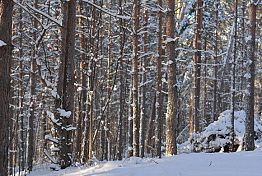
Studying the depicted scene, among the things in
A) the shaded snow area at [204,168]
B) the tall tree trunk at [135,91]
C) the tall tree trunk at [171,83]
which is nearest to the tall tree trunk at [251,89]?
the tall tree trunk at [171,83]

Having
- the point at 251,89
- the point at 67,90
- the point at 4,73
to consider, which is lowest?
the point at 67,90

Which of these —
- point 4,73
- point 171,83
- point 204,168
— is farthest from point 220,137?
point 4,73

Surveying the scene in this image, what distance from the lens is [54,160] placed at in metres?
10.1

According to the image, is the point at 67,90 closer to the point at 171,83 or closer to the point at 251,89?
the point at 171,83

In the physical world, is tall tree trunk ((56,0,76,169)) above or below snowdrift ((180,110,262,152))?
above

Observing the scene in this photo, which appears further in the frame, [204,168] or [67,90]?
[67,90]

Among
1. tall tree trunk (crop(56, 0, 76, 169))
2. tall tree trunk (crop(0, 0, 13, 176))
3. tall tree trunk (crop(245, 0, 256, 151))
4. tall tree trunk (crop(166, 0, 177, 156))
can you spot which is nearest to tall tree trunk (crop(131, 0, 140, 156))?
tall tree trunk (crop(166, 0, 177, 156))

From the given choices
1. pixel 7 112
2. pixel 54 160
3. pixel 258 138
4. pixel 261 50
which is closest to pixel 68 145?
A: pixel 54 160

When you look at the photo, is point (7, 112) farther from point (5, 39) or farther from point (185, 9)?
point (185, 9)

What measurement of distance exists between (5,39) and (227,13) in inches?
1053

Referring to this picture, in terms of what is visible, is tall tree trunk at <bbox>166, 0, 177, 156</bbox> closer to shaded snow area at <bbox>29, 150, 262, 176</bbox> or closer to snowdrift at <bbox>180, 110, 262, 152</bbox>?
snowdrift at <bbox>180, 110, 262, 152</bbox>

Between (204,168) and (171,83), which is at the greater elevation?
(171,83)

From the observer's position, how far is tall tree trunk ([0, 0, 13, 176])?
6.80 meters

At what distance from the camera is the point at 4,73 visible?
6.88m
